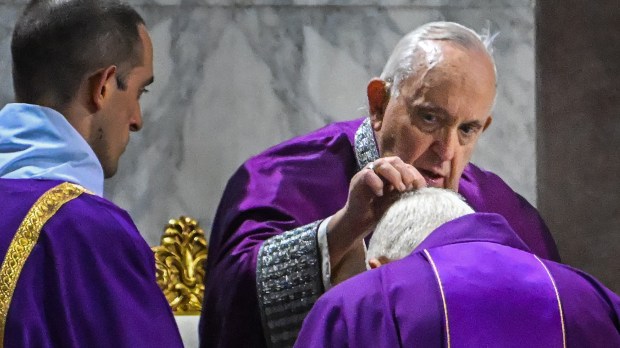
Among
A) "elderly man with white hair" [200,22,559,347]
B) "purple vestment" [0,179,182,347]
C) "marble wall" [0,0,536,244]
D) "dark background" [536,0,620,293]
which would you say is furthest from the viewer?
"dark background" [536,0,620,293]

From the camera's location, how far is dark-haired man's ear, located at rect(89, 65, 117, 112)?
12.6 ft

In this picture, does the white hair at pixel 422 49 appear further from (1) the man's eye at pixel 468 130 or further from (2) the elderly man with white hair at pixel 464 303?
(2) the elderly man with white hair at pixel 464 303

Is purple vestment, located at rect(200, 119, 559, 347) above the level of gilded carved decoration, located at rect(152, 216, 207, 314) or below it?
above

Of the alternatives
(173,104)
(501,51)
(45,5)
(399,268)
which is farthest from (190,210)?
(399,268)

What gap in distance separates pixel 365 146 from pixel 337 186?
142 millimetres

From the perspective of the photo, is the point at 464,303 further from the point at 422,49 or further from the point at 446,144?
the point at 422,49

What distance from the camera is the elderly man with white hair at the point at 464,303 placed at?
10.6ft

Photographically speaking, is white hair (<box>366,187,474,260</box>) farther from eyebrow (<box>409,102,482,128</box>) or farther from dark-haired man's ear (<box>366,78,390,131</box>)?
dark-haired man's ear (<box>366,78,390,131</box>)

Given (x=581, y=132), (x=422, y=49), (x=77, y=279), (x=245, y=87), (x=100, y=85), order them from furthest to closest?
(x=581, y=132) → (x=245, y=87) → (x=422, y=49) → (x=100, y=85) → (x=77, y=279)

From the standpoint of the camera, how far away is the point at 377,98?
456 cm

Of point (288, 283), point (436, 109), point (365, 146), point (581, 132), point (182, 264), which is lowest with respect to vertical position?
point (182, 264)

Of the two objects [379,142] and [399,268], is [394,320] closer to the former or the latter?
[399,268]

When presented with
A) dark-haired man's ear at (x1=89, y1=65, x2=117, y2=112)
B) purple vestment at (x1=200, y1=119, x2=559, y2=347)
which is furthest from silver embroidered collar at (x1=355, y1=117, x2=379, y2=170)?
dark-haired man's ear at (x1=89, y1=65, x2=117, y2=112)

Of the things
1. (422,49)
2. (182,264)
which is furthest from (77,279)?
(182,264)
